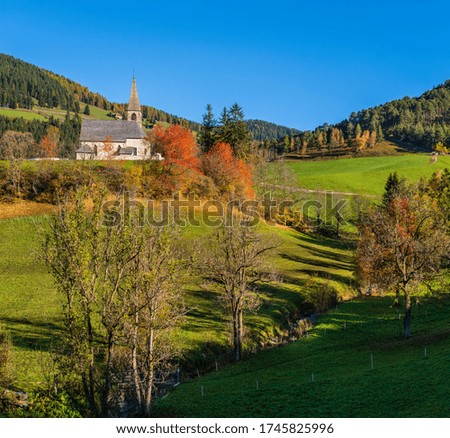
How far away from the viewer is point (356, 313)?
50.7 metres

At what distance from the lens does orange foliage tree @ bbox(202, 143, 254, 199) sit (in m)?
95.4

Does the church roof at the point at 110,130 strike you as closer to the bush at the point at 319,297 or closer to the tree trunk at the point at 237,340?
the bush at the point at 319,297

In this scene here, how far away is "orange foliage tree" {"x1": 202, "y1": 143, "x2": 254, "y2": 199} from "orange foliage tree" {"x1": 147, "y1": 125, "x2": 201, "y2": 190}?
8.88 ft

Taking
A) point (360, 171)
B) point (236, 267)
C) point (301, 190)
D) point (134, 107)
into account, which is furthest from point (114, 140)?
point (236, 267)

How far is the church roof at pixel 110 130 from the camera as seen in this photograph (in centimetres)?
11650

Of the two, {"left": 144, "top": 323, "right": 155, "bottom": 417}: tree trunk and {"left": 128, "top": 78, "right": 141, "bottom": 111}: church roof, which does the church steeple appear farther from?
{"left": 144, "top": 323, "right": 155, "bottom": 417}: tree trunk

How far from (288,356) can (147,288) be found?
701 inches

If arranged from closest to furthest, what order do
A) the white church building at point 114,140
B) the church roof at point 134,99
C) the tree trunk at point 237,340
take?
the tree trunk at point 237,340
the white church building at point 114,140
the church roof at point 134,99

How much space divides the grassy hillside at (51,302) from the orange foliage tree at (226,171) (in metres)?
21.1

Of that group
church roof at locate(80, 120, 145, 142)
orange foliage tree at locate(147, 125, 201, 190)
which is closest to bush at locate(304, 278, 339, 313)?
orange foliage tree at locate(147, 125, 201, 190)

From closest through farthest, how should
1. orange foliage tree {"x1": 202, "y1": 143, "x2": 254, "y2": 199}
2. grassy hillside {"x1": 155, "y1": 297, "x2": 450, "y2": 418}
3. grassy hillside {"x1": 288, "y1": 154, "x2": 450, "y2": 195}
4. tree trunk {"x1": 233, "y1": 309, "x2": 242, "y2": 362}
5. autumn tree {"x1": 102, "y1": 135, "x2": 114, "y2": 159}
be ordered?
grassy hillside {"x1": 155, "y1": 297, "x2": 450, "y2": 418}, tree trunk {"x1": 233, "y1": 309, "x2": 242, "y2": 362}, orange foliage tree {"x1": 202, "y1": 143, "x2": 254, "y2": 199}, autumn tree {"x1": 102, "y1": 135, "x2": 114, "y2": 159}, grassy hillside {"x1": 288, "y1": 154, "x2": 450, "y2": 195}

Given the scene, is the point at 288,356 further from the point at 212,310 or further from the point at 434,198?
the point at 434,198

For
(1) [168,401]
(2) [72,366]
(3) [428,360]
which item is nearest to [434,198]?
(3) [428,360]

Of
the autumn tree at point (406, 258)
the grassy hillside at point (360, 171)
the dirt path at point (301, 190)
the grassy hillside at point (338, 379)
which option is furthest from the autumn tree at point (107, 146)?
the grassy hillside at point (338, 379)
